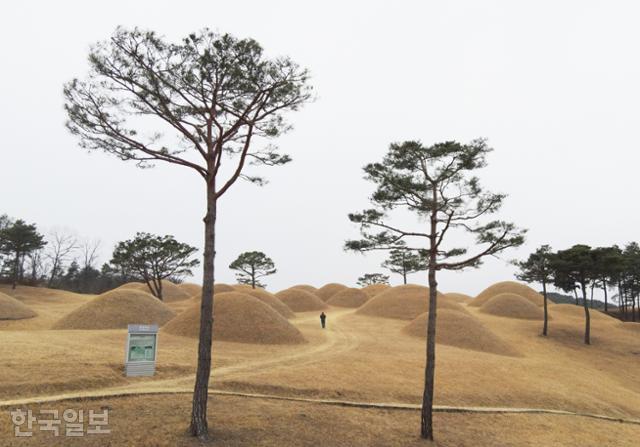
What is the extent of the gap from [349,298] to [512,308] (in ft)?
86.3

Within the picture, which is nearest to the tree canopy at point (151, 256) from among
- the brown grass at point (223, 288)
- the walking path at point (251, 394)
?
the brown grass at point (223, 288)

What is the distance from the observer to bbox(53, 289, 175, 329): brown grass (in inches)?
1350

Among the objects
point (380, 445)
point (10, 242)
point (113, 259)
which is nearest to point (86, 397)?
point (380, 445)

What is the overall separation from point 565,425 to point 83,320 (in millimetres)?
34796

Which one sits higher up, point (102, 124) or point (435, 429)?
point (102, 124)

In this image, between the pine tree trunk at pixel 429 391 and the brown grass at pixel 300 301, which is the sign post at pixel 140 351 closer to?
the pine tree trunk at pixel 429 391

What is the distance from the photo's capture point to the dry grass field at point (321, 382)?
1205cm

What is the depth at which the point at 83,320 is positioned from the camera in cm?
3444

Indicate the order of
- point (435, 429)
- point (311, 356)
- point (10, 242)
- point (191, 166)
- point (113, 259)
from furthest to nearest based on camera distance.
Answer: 1. point (10, 242)
2. point (113, 259)
3. point (311, 356)
4. point (435, 429)
5. point (191, 166)

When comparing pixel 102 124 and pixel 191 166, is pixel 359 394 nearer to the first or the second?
pixel 191 166

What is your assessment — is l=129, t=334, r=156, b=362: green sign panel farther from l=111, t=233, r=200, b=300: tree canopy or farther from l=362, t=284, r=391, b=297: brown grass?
l=362, t=284, r=391, b=297: brown grass

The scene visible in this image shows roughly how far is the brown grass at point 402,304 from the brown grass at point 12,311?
37548mm

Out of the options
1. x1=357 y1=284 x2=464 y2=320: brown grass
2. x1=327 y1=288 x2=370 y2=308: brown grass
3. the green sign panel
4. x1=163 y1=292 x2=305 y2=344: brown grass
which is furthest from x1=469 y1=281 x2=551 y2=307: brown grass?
the green sign panel

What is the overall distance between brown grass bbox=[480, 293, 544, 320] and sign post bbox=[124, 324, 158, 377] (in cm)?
4975
